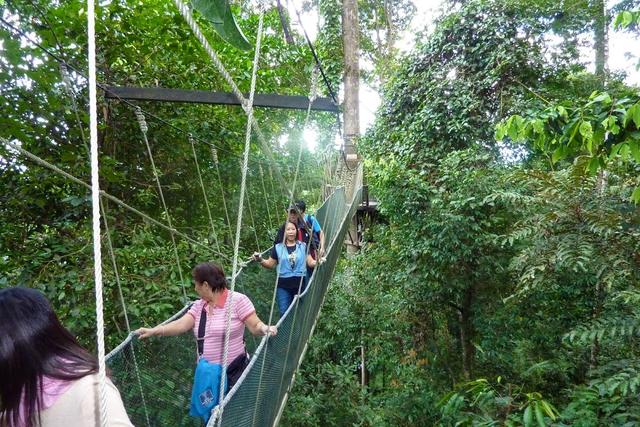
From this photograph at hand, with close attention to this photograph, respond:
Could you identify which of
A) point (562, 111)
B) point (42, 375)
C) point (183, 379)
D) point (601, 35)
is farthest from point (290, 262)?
point (601, 35)

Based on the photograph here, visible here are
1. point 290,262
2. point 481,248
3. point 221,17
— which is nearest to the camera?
point 221,17

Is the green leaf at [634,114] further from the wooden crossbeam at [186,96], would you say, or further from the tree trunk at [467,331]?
the tree trunk at [467,331]

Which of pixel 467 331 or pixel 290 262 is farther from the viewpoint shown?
pixel 467 331

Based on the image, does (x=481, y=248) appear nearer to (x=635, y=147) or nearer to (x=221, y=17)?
(x=635, y=147)

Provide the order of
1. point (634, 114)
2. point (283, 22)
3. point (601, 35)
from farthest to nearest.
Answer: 1. point (601, 35)
2. point (283, 22)
3. point (634, 114)

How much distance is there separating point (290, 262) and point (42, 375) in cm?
179

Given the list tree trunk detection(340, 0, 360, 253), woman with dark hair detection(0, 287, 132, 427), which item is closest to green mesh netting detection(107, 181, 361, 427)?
woman with dark hair detection(0, 287, 132, 427)

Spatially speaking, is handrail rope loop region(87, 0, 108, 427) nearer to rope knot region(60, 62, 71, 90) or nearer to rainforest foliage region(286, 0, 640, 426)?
rope knot region(60, 62, 71, 90)

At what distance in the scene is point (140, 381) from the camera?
4.74 feet

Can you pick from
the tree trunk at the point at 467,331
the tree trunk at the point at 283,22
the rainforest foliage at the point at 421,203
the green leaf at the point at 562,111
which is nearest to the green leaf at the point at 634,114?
the rainforest foliage at the point at 421,203

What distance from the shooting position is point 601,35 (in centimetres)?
511

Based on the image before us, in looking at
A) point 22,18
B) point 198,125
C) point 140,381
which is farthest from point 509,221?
point 22,18

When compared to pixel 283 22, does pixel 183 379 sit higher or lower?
lower

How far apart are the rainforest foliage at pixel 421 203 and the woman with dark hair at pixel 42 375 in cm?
113
